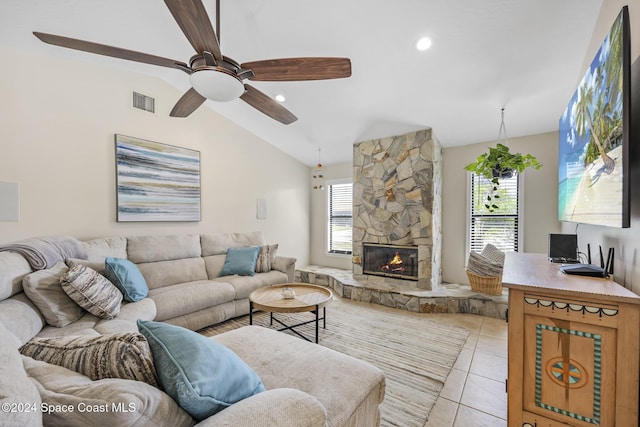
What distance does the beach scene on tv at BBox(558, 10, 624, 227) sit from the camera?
1273mm

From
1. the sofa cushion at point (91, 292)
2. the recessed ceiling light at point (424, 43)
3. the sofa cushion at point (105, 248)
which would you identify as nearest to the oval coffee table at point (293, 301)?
the sofa cushion at point (91, 292)

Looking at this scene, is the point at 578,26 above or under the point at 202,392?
above

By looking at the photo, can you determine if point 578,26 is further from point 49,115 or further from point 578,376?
point 49,115

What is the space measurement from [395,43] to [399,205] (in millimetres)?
2235

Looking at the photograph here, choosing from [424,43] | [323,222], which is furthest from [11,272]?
[323,222]

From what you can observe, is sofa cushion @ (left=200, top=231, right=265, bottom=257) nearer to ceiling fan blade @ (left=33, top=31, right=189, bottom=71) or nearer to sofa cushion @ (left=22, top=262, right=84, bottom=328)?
sofa cushion @ (left=22, top=262, right=84, bottom=328)

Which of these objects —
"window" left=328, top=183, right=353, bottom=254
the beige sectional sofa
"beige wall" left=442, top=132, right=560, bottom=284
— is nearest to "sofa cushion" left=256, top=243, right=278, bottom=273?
the beige sectional sofa

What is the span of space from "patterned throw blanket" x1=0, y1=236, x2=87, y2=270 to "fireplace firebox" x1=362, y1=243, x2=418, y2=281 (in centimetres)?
364

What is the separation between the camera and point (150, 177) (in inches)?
135

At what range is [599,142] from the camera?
1492 millimetres

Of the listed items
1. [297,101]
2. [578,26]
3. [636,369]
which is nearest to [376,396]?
[636,369]

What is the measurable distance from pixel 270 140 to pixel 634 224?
15.0ft

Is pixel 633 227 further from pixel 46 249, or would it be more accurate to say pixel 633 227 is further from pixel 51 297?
pixel 46 249

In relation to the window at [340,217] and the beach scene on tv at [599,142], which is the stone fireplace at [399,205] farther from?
the beach scene on tv at [599,142]
